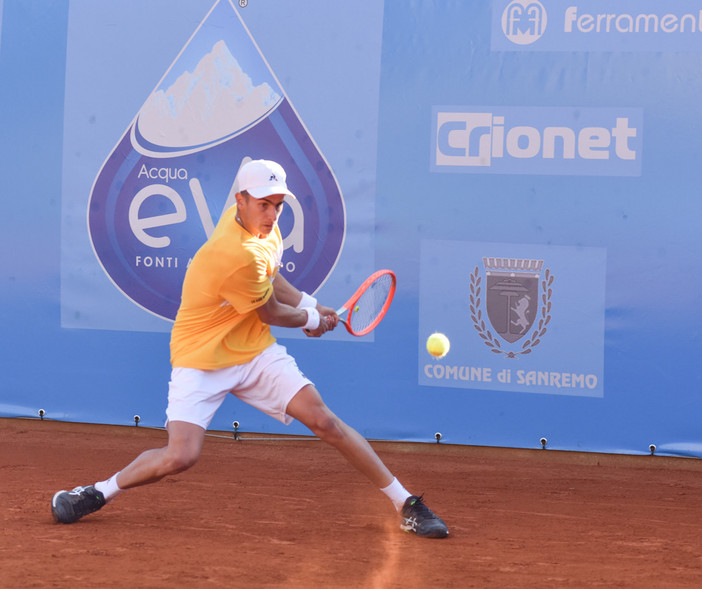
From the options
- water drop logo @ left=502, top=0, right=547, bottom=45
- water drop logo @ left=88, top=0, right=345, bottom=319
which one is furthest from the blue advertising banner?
water drop logo @ left=88, top=0, right=345, bottom=319

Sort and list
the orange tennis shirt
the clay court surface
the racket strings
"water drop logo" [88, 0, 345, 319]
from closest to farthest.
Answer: the clay court surface
the orange tennis shirt
the racket strings
"water drop logo" [88, 0, 345, 319]

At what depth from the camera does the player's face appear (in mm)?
3662

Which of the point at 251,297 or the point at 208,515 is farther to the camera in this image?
the point at 208,515

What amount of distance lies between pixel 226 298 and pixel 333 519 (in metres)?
1.20

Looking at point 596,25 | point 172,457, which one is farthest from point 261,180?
point 596,25

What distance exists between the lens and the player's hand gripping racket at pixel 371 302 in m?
A: 4.14

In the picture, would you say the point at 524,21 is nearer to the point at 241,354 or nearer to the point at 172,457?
the point at 241,354

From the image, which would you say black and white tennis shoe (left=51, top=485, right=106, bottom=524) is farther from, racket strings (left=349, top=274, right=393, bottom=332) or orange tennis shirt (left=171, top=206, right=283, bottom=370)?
racket strings (left=349, top=274, right=393, bottom=332)

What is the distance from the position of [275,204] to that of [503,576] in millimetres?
1658

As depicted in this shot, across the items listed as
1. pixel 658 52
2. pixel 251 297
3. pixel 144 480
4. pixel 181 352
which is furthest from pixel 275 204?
pixel 658 52

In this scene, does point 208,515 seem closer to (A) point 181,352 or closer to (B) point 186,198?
(A) point 181,352

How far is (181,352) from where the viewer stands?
3861 mm

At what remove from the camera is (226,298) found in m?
3.68

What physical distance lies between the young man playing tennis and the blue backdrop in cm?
154
